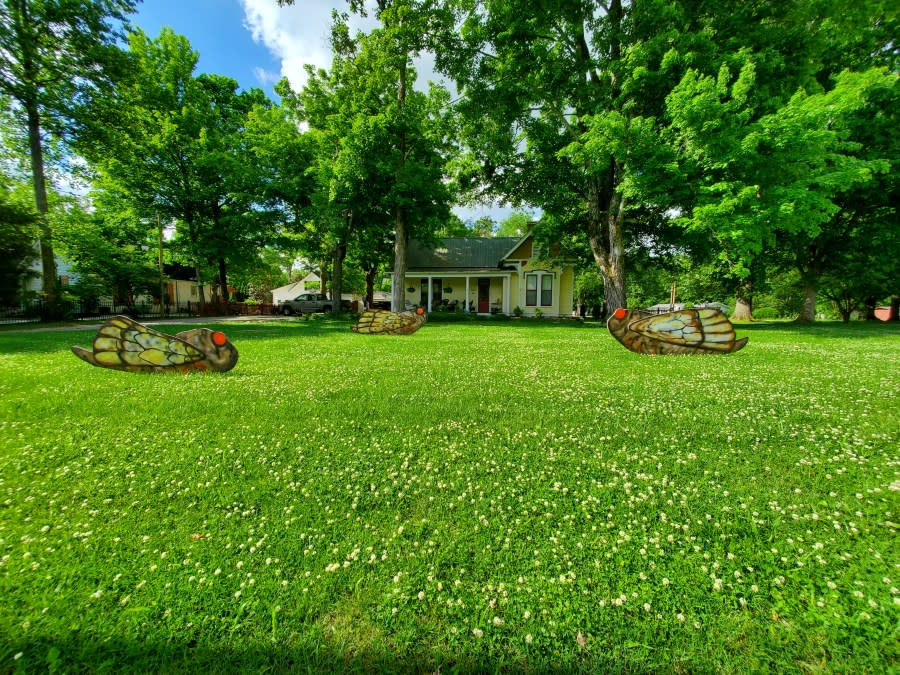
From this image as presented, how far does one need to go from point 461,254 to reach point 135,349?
78.1 feet

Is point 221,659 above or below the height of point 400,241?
below

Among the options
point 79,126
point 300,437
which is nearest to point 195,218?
point 79,126

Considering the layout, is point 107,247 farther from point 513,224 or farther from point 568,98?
point 513,224

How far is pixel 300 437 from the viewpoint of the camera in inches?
139

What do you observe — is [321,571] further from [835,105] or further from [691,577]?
[835,105]

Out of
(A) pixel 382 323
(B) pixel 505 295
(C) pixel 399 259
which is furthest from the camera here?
(B) pixel 505 295

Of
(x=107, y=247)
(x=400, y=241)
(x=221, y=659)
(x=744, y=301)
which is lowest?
(x=221, y=659)

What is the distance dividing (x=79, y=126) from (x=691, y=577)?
24842mm

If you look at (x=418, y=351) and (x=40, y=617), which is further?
(x=418, y=351)

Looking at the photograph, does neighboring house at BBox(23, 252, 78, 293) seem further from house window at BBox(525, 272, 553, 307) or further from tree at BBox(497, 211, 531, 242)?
tree at BBox(497, 211, 531, 242)

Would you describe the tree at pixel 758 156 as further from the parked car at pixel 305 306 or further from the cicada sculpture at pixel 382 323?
the parked car at pixel 305 306


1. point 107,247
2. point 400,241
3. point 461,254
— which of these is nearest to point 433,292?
point 461,254

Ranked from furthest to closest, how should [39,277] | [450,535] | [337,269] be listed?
[337,269], [39,277], [450,535]

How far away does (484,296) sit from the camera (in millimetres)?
27250
